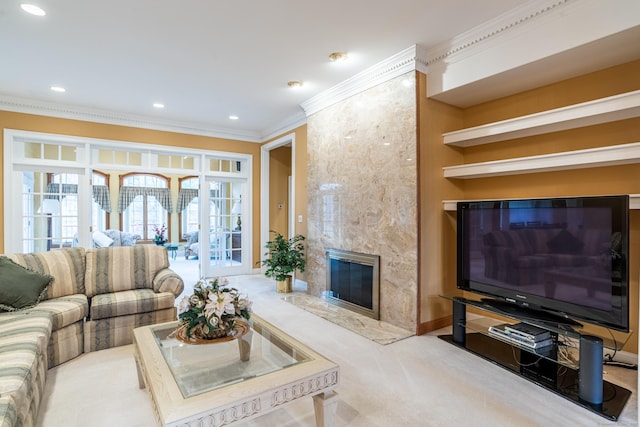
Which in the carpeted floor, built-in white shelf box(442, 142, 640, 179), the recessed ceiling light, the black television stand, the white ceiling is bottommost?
the carpeted floor

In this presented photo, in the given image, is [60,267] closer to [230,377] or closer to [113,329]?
[113,329]

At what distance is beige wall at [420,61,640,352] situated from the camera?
260cm

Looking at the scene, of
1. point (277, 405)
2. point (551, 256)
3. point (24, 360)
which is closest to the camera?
point (277, 405)

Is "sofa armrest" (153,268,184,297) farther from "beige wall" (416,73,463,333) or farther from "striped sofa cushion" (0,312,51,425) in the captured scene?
"beige wall" (416,73,463,333)

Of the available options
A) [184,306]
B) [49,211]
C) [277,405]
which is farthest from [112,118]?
[277,405]

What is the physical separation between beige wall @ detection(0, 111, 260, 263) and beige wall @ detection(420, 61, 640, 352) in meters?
4.03

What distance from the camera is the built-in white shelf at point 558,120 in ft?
7.63

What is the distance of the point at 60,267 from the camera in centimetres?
310

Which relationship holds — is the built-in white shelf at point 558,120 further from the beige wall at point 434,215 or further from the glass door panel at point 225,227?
the glass door panel at point 225,227

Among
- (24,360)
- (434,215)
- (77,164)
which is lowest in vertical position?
(24,360)

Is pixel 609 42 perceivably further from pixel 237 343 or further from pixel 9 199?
pixel 9 199

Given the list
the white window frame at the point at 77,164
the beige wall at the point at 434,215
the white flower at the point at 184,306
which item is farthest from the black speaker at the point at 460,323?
the white window frame at the point at 77,164

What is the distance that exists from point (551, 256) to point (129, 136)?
6.00 meters

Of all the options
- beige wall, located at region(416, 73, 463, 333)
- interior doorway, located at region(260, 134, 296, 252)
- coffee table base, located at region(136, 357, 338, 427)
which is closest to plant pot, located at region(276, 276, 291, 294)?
interior doorway, located at region(260, 134, 296, 252)
